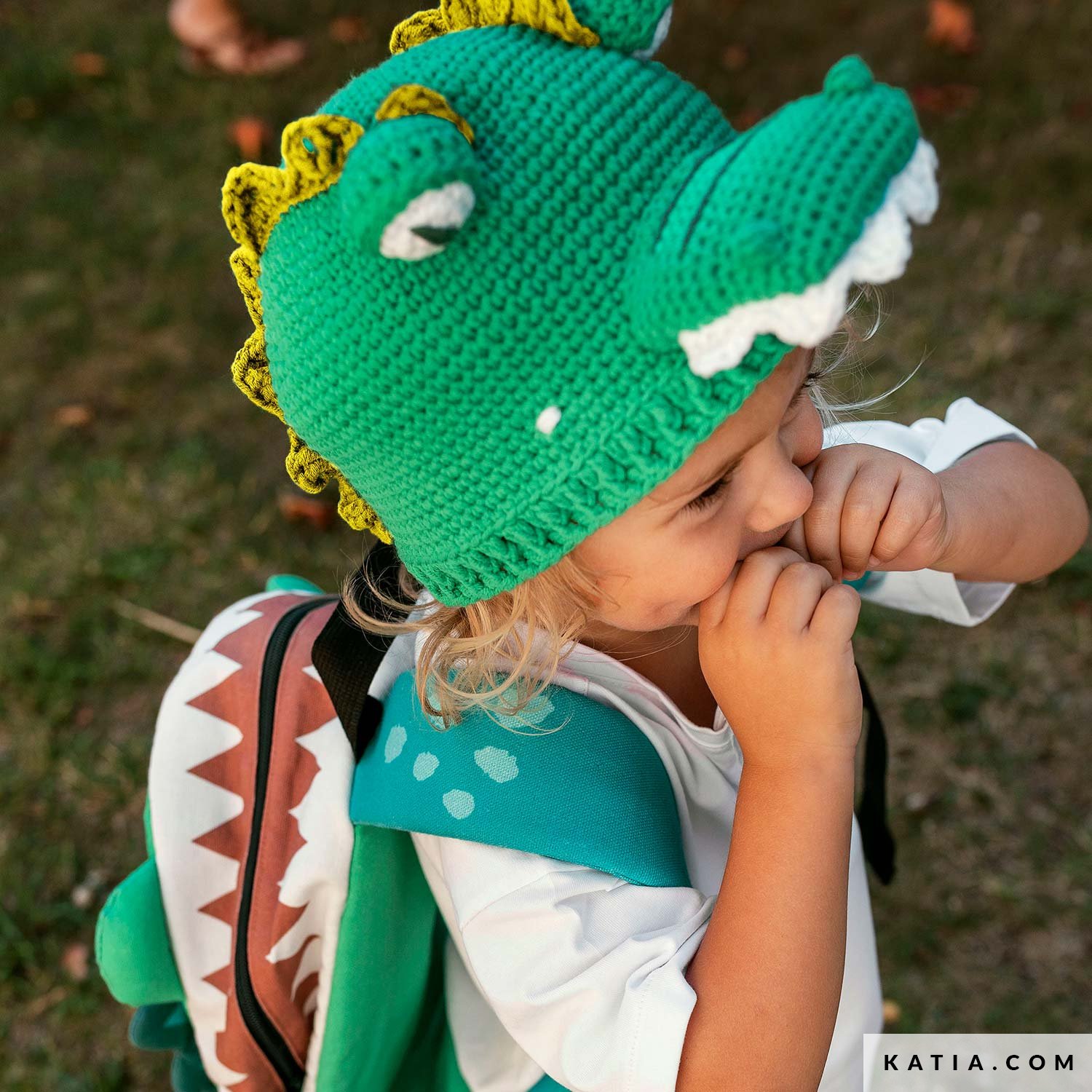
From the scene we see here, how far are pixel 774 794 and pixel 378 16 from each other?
438cm

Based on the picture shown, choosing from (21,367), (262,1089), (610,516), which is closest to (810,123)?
(610,516)

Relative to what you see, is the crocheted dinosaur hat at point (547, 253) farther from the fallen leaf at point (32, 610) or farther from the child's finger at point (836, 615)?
the fallen leaf at point (32, 610)

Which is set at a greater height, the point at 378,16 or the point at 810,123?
the point at 810,123

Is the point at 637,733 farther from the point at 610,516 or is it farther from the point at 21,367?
the point at 21,367

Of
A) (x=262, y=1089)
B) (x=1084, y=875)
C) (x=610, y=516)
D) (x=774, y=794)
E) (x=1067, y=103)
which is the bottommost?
(x=1084, y=875)

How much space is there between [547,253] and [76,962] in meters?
1.96

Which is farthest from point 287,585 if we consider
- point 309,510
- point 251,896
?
point 309,510

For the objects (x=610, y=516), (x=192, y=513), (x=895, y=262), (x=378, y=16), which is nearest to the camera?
(x=895, y=262)

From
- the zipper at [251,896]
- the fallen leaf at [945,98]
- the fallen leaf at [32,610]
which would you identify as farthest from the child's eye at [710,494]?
the fallen leaf at [945,98]

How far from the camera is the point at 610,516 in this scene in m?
1.17

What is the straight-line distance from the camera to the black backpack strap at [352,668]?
4.87ft

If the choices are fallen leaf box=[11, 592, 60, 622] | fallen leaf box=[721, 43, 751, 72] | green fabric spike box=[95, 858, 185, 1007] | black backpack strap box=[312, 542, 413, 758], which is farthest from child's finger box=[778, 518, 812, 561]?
fallen leaf box=[721, 43, 751, 72]

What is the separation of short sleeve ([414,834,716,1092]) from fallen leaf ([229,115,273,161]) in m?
3.60

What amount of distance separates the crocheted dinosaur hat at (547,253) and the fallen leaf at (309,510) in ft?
5.86
